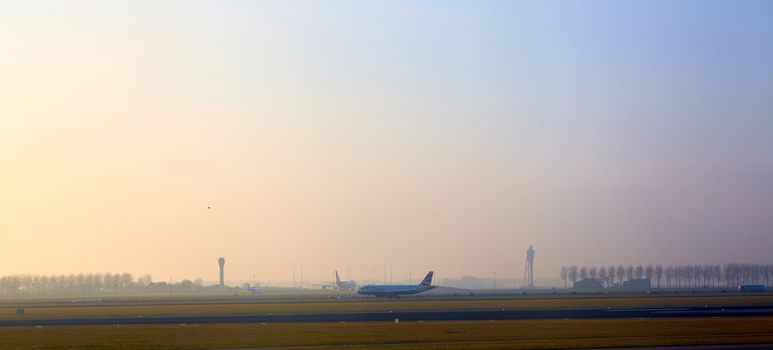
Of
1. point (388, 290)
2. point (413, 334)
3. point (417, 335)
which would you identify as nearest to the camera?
point (417, 335)

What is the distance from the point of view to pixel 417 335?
2186 inches

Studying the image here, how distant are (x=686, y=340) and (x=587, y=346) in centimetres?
656

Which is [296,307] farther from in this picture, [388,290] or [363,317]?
[388,290]

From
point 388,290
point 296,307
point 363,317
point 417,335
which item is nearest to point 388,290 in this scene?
point 388,290

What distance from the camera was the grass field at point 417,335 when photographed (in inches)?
1962

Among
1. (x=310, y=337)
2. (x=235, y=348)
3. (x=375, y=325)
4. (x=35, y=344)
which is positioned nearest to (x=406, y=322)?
(x=375, y=325)

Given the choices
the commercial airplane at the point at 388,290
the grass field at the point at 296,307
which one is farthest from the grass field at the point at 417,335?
the commercial airplane at the point at 388,290

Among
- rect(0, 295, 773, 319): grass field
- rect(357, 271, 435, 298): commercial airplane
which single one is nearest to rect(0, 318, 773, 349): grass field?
rect(0, 295, 773, 319): grass field

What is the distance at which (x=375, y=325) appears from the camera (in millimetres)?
64562

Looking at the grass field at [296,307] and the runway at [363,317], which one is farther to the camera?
the grass field at [296,307]

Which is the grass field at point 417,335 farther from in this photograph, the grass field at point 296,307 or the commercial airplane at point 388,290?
the commercial airplane at point 388,290

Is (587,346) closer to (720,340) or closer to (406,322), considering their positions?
(720,340)

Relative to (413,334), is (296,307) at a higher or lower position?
lower

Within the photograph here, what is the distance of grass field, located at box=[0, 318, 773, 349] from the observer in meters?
49.8
